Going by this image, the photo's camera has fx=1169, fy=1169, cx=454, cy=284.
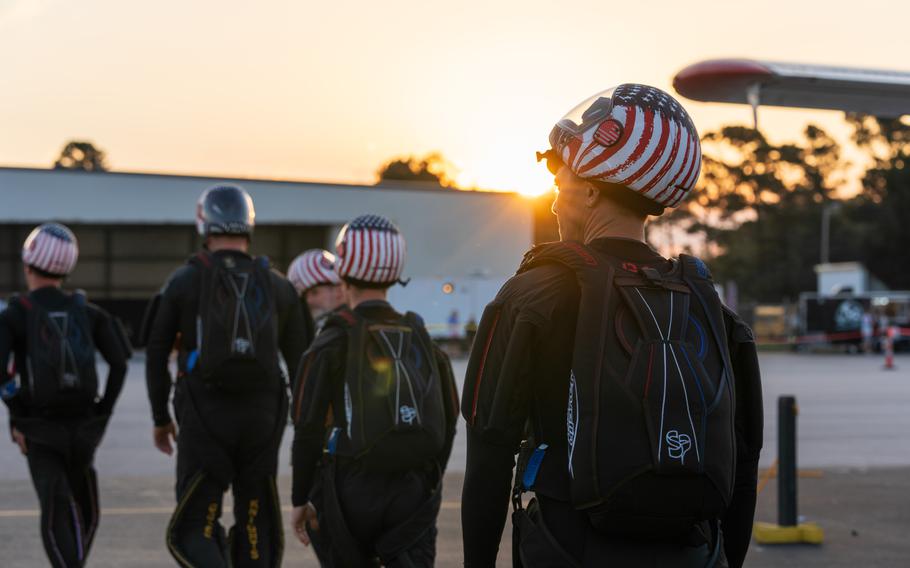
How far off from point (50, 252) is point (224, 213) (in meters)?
1.18

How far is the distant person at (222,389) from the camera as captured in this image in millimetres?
5348

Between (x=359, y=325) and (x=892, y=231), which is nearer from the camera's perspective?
(x=359, y=325)

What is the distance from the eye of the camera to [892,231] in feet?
230

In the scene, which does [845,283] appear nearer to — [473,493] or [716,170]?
[716,170]

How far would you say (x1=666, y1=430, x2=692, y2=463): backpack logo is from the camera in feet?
7.82

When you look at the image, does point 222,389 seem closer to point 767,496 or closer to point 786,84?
point 767,496

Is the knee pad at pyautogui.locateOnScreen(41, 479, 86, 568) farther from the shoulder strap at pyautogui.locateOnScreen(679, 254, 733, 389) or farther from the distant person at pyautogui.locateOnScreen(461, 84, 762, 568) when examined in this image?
the shoulder strap at pyautogui.locateOnScreen(679, 254, 733, 389)

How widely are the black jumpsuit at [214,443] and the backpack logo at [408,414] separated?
110 cm

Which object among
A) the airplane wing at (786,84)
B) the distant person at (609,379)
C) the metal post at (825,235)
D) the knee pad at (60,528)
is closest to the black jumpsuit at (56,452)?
the knee pad at (60,528)

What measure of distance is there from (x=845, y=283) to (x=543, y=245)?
5365 centimetres

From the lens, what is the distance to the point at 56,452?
239 inches

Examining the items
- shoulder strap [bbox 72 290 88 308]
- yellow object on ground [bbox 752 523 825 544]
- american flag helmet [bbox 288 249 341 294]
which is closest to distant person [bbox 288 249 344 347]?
american flag helmet [bbox 288 249 341 294]

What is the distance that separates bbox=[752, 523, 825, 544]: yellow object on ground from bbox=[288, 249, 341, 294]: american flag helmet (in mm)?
3378

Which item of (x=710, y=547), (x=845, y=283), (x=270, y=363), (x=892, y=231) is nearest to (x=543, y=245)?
(x=710, y=547)
